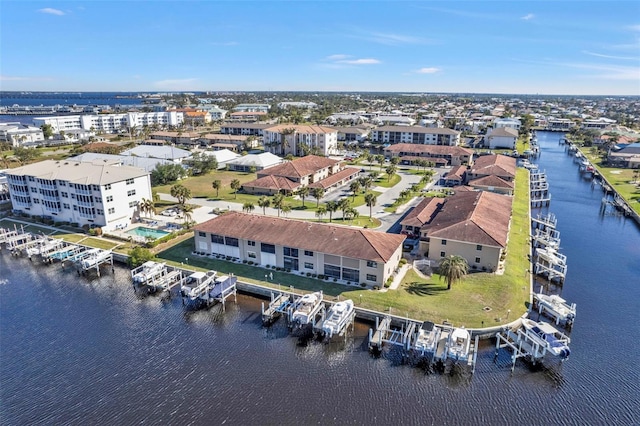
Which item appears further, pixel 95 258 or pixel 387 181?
pixel 387 181

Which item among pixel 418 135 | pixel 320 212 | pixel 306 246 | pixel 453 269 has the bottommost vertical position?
pixel 320 212

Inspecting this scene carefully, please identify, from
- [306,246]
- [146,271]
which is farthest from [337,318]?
[146,271]

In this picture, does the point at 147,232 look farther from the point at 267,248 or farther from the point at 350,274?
the point at 350,274

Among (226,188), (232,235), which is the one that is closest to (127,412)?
(232,235)

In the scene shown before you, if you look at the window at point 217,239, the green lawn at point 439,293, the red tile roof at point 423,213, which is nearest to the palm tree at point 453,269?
the green lawn at point 439,293

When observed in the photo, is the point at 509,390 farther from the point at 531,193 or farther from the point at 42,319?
the point at 531,193
